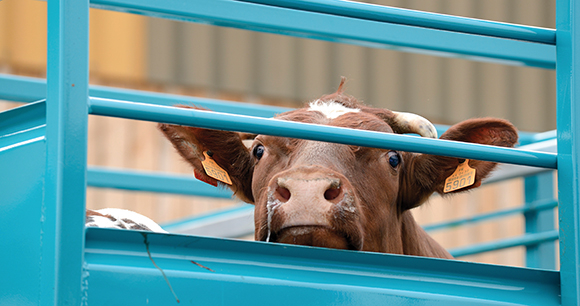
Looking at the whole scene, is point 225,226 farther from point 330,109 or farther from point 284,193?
point 284,193

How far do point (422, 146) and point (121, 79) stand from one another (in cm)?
899

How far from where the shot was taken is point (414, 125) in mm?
3383

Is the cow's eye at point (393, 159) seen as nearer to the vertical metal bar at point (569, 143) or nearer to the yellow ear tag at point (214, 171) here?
the yellow ear tag at point (214, 171)

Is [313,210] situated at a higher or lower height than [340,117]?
lower

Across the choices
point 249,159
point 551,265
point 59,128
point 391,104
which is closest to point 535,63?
point 249,159

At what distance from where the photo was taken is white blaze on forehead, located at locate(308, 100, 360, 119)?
3.33 metres

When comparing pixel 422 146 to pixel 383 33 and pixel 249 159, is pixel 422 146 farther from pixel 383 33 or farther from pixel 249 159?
pixel 249 159

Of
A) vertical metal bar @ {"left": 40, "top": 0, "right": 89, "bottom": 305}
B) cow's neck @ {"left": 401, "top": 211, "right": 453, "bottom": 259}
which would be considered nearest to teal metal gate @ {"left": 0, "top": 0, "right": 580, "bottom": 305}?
vertical metal bar @ {"left": 40, "top": 0, "right": 89, "bottom": 305}

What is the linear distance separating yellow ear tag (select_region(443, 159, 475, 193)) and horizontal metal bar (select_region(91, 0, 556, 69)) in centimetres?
48

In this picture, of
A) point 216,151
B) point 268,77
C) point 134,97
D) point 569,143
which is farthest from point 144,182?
point 268,77

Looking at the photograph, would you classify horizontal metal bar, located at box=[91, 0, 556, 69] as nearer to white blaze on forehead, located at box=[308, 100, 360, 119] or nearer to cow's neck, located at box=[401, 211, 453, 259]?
white blaze on forehead, located at box=[308, 100, 360, 119]

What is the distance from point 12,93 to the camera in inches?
162

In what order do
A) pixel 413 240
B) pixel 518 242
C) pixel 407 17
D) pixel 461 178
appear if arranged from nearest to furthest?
pixel 407 17 → pixel 461 178 → pixel 413 240 → pixel 518 242

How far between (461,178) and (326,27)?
971mm
